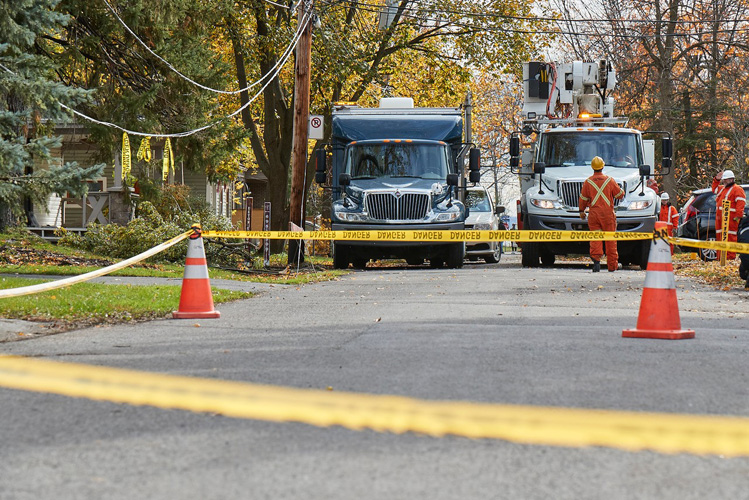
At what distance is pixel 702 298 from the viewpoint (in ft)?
44.8

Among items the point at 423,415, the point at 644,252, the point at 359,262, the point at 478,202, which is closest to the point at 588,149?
the point at 644,252

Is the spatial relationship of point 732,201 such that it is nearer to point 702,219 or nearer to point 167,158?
point 702,219

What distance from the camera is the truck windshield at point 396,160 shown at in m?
22.3

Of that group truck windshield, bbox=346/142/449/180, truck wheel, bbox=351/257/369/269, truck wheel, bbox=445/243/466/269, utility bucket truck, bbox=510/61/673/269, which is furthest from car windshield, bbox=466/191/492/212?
truck wheel, bbox=445/243/466/269

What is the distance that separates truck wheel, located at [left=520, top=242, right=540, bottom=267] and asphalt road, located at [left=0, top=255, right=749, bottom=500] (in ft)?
35.4

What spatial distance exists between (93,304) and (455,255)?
11.9 m

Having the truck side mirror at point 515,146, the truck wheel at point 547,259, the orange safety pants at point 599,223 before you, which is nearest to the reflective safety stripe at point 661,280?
the orange safety pants at point 599,223

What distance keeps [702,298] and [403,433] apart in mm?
9806

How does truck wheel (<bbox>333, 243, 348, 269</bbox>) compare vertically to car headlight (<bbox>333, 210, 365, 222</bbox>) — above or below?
below

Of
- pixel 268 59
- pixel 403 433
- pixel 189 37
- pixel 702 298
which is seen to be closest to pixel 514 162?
pixel 189 37

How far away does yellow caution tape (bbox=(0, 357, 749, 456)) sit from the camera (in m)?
4.70

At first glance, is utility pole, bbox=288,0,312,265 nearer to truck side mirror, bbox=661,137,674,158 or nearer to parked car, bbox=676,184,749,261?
truck side mirror, bbox=661,137,674,158

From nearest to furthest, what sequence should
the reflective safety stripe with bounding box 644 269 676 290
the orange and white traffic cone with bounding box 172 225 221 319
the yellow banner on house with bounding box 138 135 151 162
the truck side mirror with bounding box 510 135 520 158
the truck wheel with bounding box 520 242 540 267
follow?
1. the reflective safety stripe with bounding box 644 269 676 290
2. the orange and white traffic cone with bounding box 172 225 221 319
3. the yellow banner on house with bounding box 138 135 151 162
4. the truck side mirror with bounding box 510 135 520 158
5. the truck wheel with bounding box 520 242 540 267

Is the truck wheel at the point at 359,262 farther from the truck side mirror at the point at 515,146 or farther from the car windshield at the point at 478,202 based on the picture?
the car windshield at the point at 478,202
